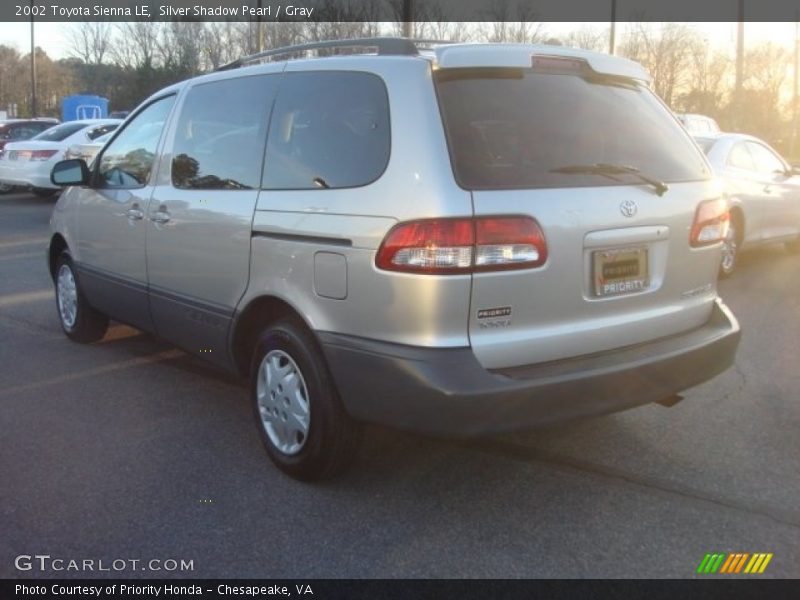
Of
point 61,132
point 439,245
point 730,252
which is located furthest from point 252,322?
point 61,132

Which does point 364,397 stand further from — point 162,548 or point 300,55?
point 300,55

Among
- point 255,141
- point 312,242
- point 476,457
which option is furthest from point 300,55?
point 476,457

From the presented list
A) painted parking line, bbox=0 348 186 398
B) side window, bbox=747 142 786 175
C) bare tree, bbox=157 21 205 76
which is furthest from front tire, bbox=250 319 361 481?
bare tree, bbox=157 21 205 76

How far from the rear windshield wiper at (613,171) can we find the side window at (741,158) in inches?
230

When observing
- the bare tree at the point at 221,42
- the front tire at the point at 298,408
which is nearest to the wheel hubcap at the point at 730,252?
the front tire at the point at 298,408

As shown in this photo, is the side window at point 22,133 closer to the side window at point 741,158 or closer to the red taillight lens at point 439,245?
the side window at point 741,158

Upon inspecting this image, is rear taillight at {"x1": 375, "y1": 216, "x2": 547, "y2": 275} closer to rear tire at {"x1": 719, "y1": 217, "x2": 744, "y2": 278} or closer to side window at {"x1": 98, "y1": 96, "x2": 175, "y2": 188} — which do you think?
side window at {"x1": 98, "y1": 96, "x2": 175, "y2": 188}

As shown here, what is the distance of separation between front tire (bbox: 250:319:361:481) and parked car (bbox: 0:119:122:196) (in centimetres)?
1289

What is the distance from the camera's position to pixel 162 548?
312cm

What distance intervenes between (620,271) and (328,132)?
137 cm

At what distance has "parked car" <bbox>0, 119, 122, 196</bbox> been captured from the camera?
15.4 m

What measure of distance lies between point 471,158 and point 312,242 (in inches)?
29.7

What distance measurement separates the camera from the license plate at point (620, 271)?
130 inches
